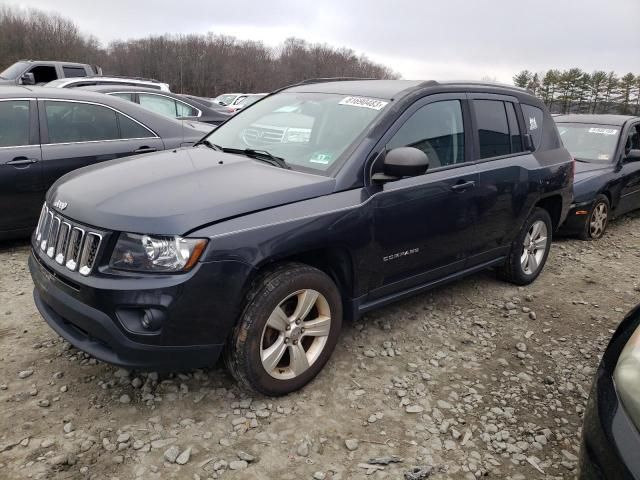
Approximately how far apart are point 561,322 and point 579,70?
42715 mm

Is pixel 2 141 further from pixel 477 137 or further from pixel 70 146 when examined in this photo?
pixel 477 137

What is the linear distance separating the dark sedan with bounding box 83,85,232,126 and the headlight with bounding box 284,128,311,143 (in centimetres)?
554

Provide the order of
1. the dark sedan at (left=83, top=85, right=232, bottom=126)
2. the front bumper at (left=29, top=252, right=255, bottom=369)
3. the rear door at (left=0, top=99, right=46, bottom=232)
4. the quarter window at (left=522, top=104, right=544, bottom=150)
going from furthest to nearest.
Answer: the dark sedan at (left=83, top=85, right=232, bottom=126)
the rear door at (left=0, top=99, right=46, bottom=232)
the quarter window at (left=522, top=104, right=544, bottom=150)
the front bumper at (left=29, top=252, right=255, bottom=369)

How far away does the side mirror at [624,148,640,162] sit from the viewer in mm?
6832

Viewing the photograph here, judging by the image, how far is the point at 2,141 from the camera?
15.3ft

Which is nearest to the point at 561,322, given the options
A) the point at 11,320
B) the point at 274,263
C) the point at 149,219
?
the point at 274,263

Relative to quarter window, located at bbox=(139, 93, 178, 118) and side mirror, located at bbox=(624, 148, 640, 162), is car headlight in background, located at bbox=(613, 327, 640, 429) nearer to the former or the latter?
side mirror, located at bbox=(624, 148, 640, 162)

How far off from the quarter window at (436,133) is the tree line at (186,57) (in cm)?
5864

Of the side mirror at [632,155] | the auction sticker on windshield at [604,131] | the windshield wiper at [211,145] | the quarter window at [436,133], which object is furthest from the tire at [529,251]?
the auction sticker on windshield at [604,131]

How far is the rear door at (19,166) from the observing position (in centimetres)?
460

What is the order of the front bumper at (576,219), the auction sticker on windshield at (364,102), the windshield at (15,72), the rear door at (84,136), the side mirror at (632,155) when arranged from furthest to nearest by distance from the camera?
1. the windshield at (15,72)
2. the side mirror at (632,155)
3. the front bumper at (576,219)
4. the rear door at (84,136)
5. the auction sticker on windshield at (364,102)

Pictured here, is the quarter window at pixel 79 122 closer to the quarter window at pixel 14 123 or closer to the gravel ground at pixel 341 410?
the quarter window at pixel 14 123

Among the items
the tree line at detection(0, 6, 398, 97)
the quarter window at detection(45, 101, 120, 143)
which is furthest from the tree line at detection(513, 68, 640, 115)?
the quarter window at detection(45, 101, 120, 143)

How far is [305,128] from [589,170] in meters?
4.81
